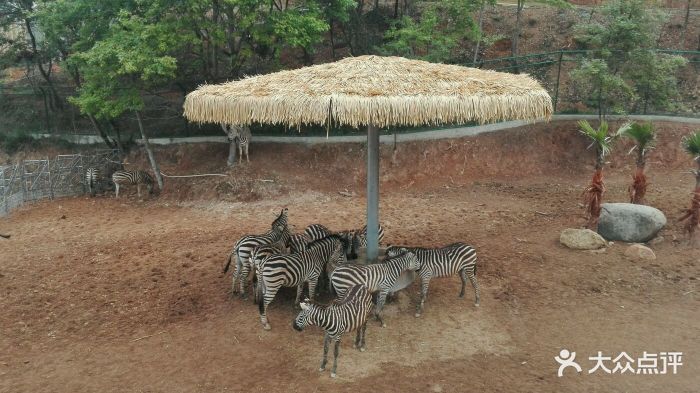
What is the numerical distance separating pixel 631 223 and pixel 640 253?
2.79 feet

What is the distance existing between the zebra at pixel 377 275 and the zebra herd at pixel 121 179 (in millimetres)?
10221

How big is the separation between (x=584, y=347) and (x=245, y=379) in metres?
4.47

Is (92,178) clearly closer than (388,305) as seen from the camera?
No

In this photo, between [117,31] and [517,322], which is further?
[117,31]

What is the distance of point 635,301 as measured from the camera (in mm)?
8695

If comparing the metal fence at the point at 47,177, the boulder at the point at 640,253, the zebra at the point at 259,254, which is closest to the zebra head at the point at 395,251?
the zebra at the point at 259,254

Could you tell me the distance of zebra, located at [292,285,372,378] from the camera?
6.75 metres

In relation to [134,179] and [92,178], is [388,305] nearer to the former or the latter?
[134,179]

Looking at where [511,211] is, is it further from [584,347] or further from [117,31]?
[117,31]

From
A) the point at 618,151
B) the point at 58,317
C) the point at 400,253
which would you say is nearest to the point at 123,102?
the point at 58,317

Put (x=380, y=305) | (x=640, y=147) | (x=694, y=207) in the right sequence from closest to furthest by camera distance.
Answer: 1. (x=380, y=305)
2. (x=694, y=207)
3. (x=640, y=147)

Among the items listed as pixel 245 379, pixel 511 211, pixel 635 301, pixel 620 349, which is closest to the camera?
pixel 245 379
